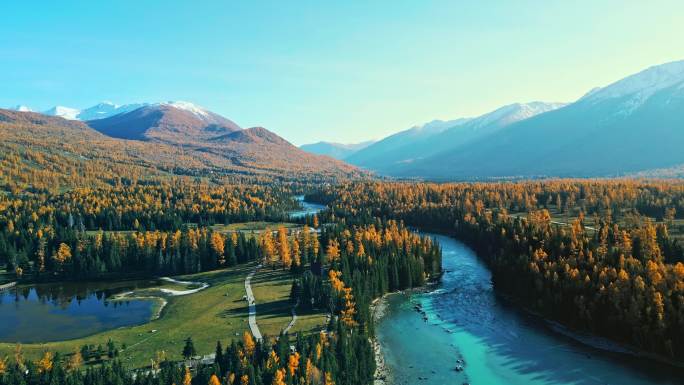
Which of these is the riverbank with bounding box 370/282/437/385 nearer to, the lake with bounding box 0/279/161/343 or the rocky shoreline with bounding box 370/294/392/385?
the rocky shoreline with bounding box 370/294/392/385

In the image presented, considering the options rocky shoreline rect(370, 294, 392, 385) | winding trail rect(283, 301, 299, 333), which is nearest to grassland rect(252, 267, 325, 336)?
winding trail rect(283, 301, 299, 333)

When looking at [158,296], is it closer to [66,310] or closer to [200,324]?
[66,310]

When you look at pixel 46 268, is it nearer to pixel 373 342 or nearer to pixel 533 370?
pixel 373 342

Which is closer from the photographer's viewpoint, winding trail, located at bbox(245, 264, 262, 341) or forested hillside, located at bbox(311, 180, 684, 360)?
forested hillside, located at bbox(311, 180, 684, 360)

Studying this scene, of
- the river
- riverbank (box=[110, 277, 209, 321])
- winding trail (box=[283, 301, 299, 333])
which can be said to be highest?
riverbank (box=[110, 277, 209, 321])

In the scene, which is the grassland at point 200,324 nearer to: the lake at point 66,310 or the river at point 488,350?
the lake at point 66,310

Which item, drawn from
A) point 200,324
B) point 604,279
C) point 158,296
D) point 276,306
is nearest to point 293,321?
point 276,306

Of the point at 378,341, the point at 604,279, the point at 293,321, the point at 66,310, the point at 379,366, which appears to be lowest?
the point at 379,366
